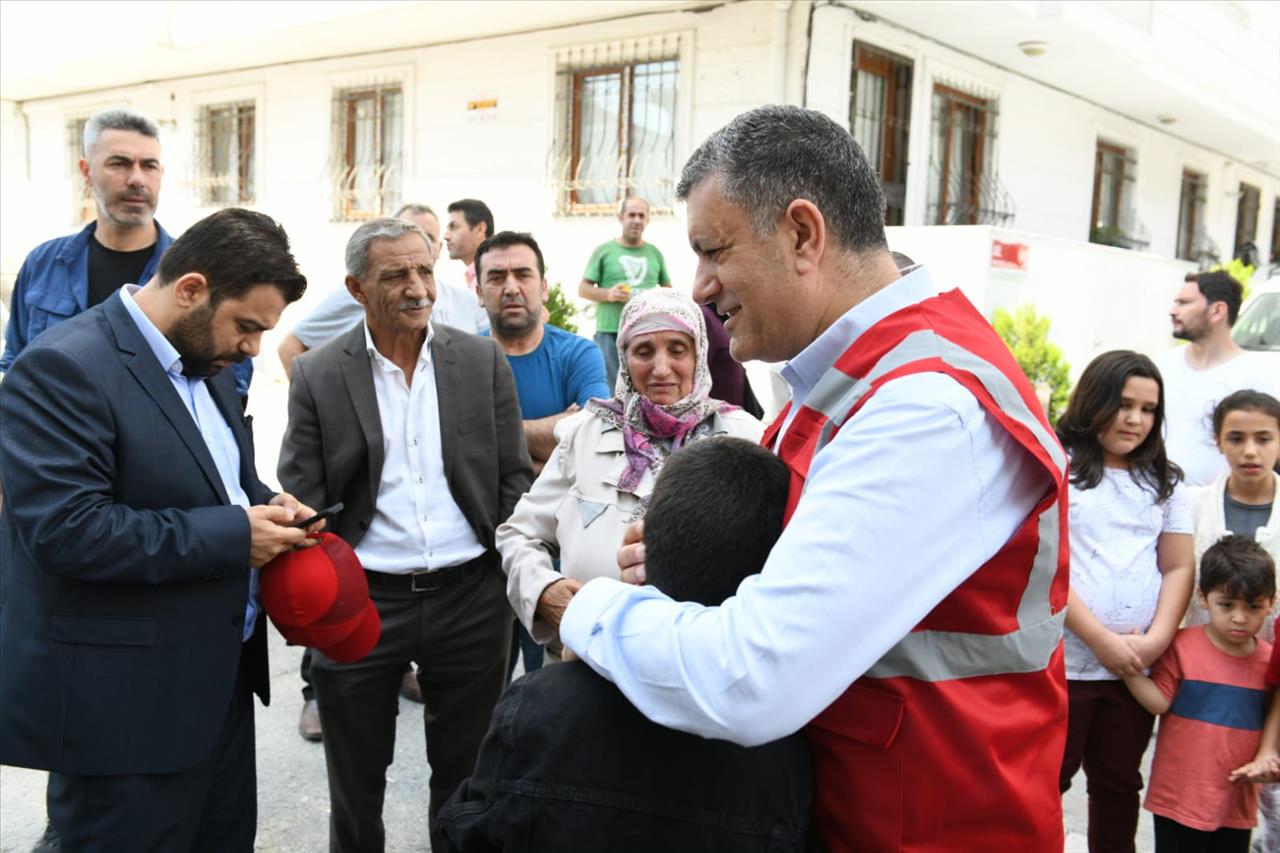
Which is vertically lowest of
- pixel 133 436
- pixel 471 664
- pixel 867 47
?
pixel 471 664

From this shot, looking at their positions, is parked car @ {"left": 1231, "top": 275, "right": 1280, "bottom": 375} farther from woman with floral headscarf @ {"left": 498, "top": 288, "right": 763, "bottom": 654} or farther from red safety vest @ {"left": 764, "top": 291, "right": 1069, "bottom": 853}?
red safety vest @ {"left": 764, "top": 291, "right": 1069, "bottom": 853}

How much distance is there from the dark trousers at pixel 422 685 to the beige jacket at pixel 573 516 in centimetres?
39

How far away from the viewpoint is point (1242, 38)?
14.2 m

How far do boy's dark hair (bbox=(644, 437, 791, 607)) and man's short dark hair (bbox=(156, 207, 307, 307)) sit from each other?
4.69ft

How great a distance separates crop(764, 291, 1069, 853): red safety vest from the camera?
47.4 inches

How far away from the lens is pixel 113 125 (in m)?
3.86

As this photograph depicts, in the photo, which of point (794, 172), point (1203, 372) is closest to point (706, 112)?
point (1203, 372)

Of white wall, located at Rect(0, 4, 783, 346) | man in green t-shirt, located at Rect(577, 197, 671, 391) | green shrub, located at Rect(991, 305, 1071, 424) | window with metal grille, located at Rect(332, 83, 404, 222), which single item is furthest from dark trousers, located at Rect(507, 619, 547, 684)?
window with metal grille, located at Rect(332, 83, 404, 222)

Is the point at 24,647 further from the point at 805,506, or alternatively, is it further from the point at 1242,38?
the point at 1242,38

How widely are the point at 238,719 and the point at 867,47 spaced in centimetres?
943

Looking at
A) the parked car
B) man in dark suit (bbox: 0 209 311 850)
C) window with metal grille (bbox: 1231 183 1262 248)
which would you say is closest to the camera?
man in dark suit (bbox: 0 209 311 850)

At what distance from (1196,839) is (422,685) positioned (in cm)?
237

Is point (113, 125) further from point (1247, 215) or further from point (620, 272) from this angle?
point (1247, 215)

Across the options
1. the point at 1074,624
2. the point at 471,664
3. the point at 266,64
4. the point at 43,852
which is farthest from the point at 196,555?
the point at 266,64
